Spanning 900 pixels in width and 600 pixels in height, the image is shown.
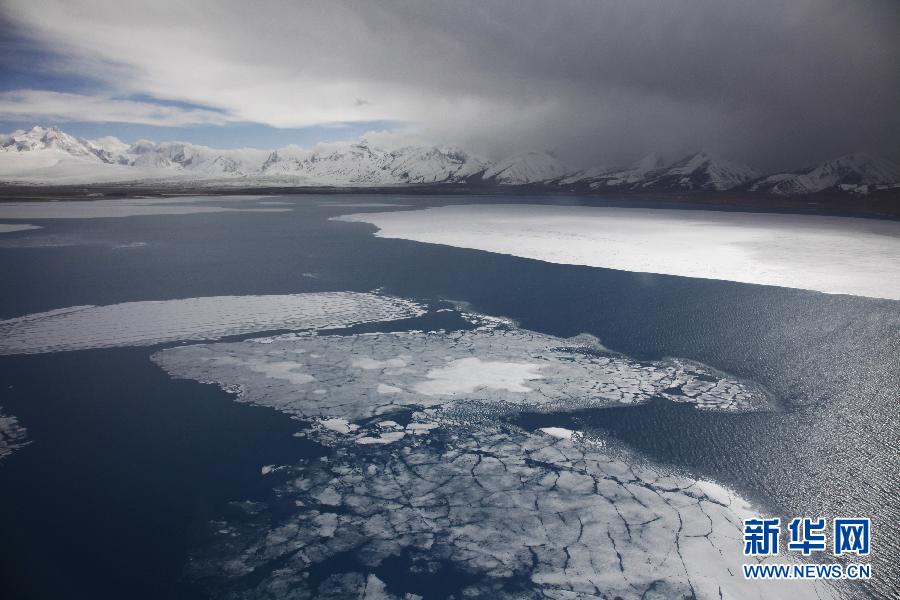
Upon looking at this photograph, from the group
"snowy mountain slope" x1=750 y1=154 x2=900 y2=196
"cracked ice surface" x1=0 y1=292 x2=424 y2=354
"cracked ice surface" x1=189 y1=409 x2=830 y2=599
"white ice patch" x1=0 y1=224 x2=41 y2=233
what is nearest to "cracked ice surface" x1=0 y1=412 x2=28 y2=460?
"cracked ice surface" x1=0 y1=292 x2=424 y2=354

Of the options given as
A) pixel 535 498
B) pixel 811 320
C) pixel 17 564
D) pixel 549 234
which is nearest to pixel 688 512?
pixel 535 498

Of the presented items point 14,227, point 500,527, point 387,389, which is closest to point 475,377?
point 387,389

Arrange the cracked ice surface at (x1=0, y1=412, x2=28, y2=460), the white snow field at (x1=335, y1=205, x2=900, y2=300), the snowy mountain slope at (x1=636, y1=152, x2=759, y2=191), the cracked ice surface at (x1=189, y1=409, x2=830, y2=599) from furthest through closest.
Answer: the snowy mountain slope at (x1=636, y1=152, x2=759, y2=191)
the white snow field at (x1=335, y1=205, x2=900, y2=300)
the cracked ice surface at (x1=0, y1=412, x2=28, y2=460)
the cracked ice surface at (x1=189, y1=409, x2=830, y2=599)

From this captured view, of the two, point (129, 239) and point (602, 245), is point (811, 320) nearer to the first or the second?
point (602, 245)

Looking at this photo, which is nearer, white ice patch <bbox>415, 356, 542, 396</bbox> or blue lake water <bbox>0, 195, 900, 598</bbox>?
blue lake water <bbox>0, 195, 900, 598</bbox>

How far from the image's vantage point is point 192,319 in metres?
11.9

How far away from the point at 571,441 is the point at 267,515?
3.79 meters

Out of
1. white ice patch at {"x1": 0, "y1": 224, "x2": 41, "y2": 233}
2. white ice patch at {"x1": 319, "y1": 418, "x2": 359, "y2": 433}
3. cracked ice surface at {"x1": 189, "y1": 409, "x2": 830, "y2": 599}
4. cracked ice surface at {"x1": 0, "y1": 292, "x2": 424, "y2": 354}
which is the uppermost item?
white ice patch at {"x1": 0, "y1": 224, "x2": 41, "y2": 233}

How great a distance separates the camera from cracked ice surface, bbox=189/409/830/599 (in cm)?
453

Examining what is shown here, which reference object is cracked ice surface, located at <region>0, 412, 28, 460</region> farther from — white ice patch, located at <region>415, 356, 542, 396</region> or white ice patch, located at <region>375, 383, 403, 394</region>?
white ice patch, located at <region>415, 356, 542, 396</region>

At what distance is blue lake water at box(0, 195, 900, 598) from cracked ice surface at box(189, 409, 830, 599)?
0.30 m

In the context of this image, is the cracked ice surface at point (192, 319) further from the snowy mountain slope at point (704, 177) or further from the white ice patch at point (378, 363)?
the snowy mountain slope at point (704, 177)

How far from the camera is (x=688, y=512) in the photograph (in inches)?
214

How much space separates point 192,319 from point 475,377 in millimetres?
7162
